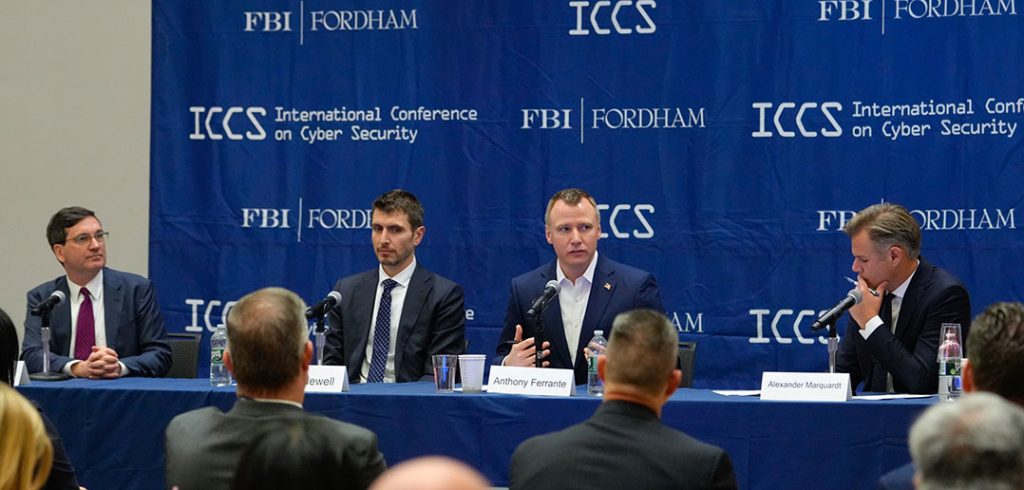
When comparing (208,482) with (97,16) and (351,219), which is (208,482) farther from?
(97,16)

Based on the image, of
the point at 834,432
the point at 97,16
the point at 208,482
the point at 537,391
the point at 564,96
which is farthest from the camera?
the point at 97,16

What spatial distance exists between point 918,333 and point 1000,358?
88.9 inches

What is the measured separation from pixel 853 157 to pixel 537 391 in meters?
2.30

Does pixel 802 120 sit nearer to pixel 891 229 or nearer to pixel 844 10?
pixel 844 10

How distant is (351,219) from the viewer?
646 centimetres

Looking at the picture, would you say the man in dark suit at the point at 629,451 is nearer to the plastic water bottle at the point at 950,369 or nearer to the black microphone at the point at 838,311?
the black microphone at the point at 838,311

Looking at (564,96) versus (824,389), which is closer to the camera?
(824,389)

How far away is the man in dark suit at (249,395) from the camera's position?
2771 mm

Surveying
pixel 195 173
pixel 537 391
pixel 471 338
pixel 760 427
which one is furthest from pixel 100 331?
pixel 760 427

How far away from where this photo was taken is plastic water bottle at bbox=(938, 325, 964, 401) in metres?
4.31

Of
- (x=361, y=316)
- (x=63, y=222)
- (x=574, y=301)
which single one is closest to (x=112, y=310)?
(x=63, y=222)

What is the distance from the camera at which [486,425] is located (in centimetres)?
438

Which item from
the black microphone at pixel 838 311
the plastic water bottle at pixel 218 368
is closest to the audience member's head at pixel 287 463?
the black microphone at pixel 838 311

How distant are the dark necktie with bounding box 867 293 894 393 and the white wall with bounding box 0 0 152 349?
3837 mm
